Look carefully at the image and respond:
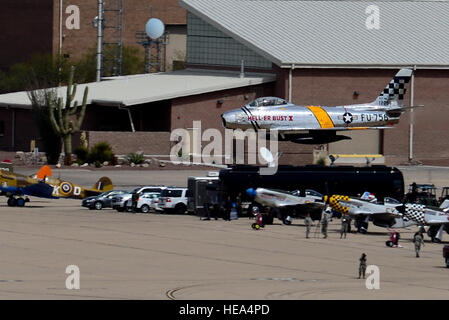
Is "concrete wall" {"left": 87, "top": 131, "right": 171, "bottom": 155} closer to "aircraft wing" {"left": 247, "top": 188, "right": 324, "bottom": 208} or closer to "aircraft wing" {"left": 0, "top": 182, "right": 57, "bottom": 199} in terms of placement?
"aircraft wing" {"left": 0, "top": 182, "right": 57, "bottom": 199}

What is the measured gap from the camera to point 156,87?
93375 mm

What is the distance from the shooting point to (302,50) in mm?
90688

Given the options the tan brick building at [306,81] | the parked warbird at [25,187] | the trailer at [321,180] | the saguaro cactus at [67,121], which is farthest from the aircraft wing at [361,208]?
the tan brick building at [306,81]

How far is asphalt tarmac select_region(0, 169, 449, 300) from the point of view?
31844mm

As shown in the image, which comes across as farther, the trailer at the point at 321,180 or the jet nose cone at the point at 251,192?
the trailer at the point at 321,180

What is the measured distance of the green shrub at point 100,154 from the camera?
82.2 metres

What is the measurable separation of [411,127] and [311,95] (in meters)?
8.54

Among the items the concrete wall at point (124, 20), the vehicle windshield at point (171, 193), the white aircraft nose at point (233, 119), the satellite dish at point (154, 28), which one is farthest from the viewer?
the concrete wall at point (124, 20)

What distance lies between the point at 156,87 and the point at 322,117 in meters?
29.1

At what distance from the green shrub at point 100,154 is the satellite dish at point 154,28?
37.0 m
